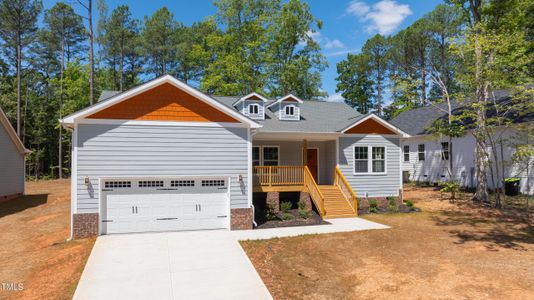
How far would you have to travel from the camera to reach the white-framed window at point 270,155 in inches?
697

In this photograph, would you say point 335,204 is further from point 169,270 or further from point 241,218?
point 169,270

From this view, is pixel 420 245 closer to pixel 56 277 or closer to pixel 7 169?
pixel 56 277

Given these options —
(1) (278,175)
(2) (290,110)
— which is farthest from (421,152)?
(1) (278,175)

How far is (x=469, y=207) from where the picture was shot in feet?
52.9

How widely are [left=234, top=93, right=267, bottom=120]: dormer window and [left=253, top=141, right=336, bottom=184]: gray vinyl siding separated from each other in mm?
1602

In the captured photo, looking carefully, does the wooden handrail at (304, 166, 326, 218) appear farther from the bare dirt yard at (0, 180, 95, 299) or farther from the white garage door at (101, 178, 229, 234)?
the bare dirt yard at (0, 180, 95, 299)

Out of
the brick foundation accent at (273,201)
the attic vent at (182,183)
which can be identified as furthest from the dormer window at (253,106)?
the attic vent at (182,183)

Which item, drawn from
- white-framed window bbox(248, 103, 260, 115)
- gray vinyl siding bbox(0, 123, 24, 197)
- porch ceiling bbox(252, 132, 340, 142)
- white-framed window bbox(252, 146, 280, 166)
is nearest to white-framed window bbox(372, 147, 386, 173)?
porch ceiling bbox(252, 132, 340, 142)

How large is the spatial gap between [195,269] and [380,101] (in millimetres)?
45880

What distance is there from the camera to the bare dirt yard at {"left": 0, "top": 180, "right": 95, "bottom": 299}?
700 centimetres

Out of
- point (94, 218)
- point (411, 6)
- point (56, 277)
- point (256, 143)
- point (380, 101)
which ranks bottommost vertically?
point (56, 277)

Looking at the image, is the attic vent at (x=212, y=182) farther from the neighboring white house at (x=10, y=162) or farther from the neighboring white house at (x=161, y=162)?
the neighboring white house at (x=10, y=162)

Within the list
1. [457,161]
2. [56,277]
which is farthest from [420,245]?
[457,161]

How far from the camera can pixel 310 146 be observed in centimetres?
1847
